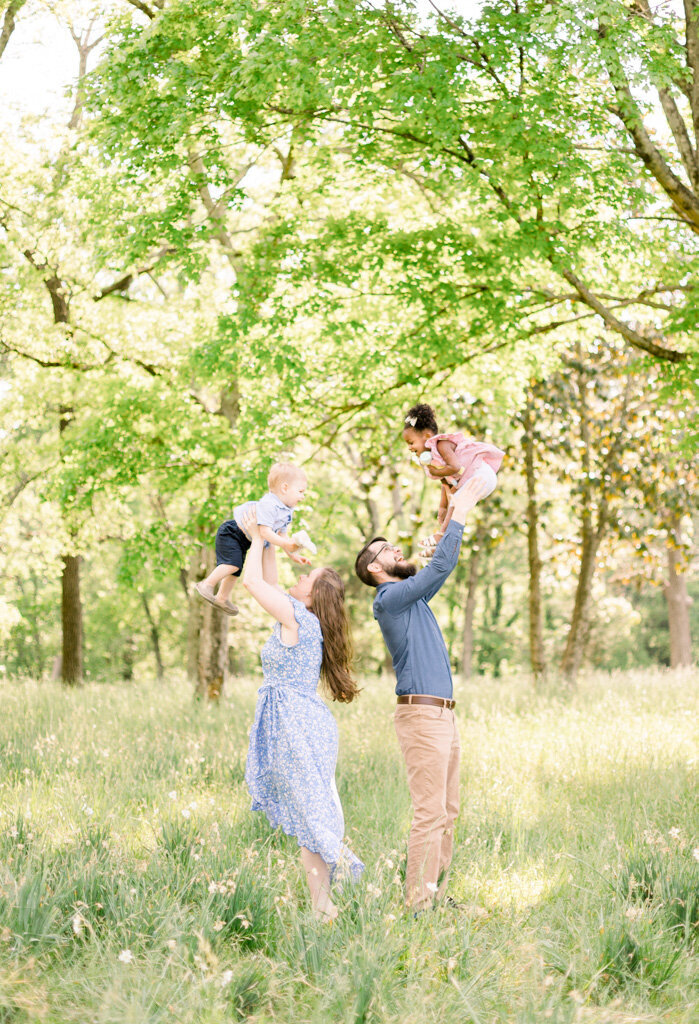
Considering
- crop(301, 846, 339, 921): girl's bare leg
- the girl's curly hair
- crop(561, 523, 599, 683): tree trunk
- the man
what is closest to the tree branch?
the girl's curly hair

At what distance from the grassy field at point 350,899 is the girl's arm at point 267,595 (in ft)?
3.82

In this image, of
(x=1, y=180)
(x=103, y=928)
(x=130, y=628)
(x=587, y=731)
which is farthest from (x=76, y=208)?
(x=130, y=628)

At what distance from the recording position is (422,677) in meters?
4.64

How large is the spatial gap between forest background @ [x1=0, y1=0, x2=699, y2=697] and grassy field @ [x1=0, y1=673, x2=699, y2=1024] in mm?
3069

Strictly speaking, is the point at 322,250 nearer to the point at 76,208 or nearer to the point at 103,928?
the point at 76,208

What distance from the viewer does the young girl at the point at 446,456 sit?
4.69 meters

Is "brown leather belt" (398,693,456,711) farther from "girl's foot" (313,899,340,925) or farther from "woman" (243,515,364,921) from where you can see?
"girl's foot" (313,899,340,925)

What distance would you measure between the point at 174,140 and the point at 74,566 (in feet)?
31.1

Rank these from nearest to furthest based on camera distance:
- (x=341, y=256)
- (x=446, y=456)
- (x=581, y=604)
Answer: (x=446, y=456) → (x=341, y=256) → (x=581, y=604)

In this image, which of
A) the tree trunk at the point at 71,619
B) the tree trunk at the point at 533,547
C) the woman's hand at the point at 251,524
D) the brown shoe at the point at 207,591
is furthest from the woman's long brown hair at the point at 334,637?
the tree trunk at the point at 71,619

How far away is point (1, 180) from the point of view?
12477 millimetres

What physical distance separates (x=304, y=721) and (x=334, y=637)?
0.45 meters

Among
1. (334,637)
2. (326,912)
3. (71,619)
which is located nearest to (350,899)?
(326,912)

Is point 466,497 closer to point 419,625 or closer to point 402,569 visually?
point 402,569
